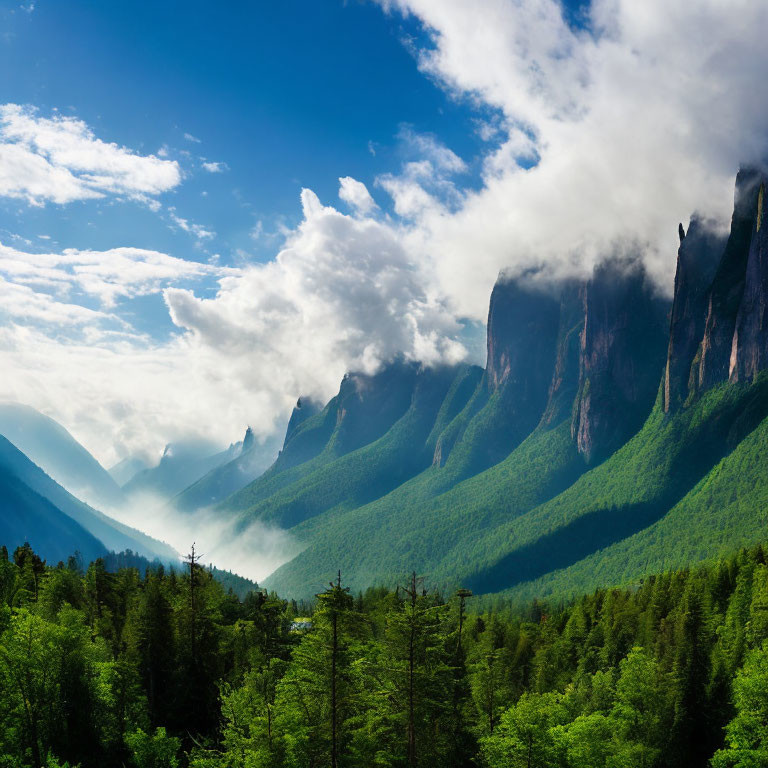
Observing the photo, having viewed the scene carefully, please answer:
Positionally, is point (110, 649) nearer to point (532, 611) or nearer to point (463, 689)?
point (463, 689)

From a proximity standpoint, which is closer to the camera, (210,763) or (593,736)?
(210,763)

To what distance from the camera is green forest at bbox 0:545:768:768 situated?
149 feet

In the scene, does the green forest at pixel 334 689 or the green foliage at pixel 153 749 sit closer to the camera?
the green forest at pixel 334 689

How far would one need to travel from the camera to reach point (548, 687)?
311ft

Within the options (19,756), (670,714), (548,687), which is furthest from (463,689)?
(548,687)

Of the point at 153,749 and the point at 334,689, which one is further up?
the point at 334,689

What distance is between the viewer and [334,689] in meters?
44.4

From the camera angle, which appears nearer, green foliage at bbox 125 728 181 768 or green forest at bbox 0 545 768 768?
green forest at bbox 0 545 768 768

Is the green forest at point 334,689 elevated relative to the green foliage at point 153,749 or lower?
elevated

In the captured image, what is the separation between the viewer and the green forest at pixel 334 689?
45.4m

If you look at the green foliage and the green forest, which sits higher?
the green forest

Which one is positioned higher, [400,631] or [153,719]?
[400,631]

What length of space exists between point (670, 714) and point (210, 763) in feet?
151

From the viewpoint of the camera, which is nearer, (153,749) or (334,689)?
(334,689)
